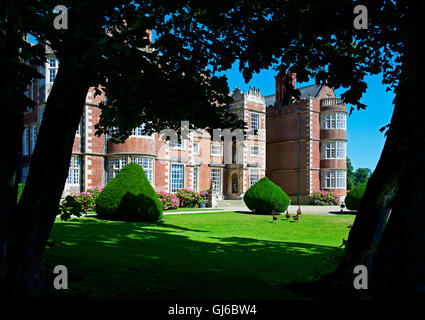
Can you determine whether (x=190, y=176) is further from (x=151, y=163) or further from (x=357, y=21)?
(x=357, y=21)

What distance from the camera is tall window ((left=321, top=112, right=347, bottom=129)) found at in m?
40.7

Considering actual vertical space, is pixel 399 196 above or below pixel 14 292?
above

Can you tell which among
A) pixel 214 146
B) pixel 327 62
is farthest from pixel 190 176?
pixel 327 62

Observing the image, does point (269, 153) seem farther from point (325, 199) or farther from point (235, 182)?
point (325, 199)

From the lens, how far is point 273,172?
45.1 m

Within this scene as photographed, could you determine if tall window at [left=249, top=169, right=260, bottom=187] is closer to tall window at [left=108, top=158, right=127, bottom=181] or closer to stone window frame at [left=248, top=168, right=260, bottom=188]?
stone window frame at [left=248, top=168, right=260, bottom=188]

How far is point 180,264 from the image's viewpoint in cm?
862

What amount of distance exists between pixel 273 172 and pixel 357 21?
1549 inches

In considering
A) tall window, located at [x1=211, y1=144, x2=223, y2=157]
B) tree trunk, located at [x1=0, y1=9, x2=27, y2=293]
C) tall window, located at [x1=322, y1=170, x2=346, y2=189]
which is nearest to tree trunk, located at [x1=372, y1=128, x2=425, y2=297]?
tree trunk, located at [x1=0, y1=9, x2=27, y2=293]

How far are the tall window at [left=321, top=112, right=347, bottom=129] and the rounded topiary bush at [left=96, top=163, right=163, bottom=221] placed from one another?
27.2 meters

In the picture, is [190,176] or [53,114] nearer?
[53,114]

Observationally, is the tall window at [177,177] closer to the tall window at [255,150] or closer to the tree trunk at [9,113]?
the tall window at [255,150]

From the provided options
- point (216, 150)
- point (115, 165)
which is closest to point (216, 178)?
point (216, 150)

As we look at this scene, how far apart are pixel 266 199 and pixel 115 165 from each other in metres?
11.2
